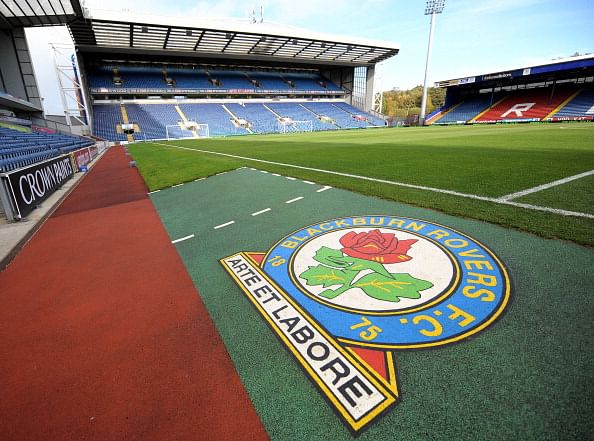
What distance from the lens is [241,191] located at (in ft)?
23.6

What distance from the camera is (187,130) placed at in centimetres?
4038

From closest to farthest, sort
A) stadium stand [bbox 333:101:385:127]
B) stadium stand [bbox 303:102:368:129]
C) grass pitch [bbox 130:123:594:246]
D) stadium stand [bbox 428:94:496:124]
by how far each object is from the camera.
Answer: grass pitch [bbox 130:123:594:246]
stadium stand [bbox 428:94:496:124]
stadium stand [bbox 303:102:368:129]
stadium stand [bbox 333:101:385:127]

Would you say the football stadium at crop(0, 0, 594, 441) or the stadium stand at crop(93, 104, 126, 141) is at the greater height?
the stadium stand at crop(93, 104, 126, 141)

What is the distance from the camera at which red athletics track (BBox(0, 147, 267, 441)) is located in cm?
181

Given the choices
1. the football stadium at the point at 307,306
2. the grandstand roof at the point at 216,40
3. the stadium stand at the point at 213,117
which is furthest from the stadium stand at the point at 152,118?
the football stadium at the point at 307,306

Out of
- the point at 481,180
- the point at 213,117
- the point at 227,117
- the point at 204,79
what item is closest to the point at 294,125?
the point at 227,117

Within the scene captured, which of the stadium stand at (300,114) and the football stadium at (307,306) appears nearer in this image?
the football stadium at (307,306)

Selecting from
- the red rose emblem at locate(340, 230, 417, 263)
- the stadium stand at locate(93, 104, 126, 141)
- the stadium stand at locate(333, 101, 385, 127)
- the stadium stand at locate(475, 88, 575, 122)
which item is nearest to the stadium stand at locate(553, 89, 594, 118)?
the stadium stand at locate(475, 88, 575, 122)

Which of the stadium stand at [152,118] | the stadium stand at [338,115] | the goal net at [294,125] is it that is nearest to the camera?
the stadium stand at [152,118]

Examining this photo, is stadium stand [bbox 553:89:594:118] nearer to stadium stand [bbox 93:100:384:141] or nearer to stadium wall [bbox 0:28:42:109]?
stadium stand [bbox 93:100:384:141]

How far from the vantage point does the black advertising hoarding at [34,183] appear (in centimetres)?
615

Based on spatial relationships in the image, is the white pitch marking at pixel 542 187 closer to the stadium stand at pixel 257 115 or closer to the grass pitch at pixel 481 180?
the grass pitch at pixel 481 180

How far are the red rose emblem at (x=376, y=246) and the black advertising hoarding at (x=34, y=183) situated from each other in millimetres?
7013

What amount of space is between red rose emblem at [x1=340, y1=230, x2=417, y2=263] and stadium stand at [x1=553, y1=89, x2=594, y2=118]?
144ft
